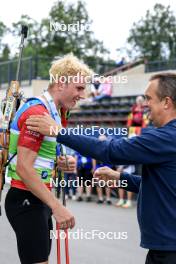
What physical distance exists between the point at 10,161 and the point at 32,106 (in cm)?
46

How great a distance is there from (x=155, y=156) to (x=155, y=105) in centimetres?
33

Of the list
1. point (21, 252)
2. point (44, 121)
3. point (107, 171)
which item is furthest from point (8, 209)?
point (44, 121)

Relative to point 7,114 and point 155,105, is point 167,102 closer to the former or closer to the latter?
point 155,105

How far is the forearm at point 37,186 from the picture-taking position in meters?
3.69

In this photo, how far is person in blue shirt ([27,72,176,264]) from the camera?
10.9ft

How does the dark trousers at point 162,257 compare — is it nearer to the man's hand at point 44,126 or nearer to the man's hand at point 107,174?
the man's hand at point 107,174

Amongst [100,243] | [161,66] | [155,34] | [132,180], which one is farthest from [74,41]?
[132,180]

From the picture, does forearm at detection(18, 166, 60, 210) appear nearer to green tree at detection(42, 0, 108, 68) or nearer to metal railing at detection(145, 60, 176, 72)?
metal railing at detection(145, 60, 176, 72)

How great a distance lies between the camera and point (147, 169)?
348 centimetres

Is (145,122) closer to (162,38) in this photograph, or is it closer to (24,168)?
(24,168)

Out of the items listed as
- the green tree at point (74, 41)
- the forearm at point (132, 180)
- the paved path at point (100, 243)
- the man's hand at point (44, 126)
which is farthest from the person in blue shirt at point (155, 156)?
the green tree at point (74, 41)

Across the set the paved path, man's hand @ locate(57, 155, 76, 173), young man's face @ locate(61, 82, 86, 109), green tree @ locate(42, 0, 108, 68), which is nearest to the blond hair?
young man's face @ locate(61, 82, 86, 109)

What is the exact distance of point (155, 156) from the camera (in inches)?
132

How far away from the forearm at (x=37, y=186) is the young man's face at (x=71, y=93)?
59cm
